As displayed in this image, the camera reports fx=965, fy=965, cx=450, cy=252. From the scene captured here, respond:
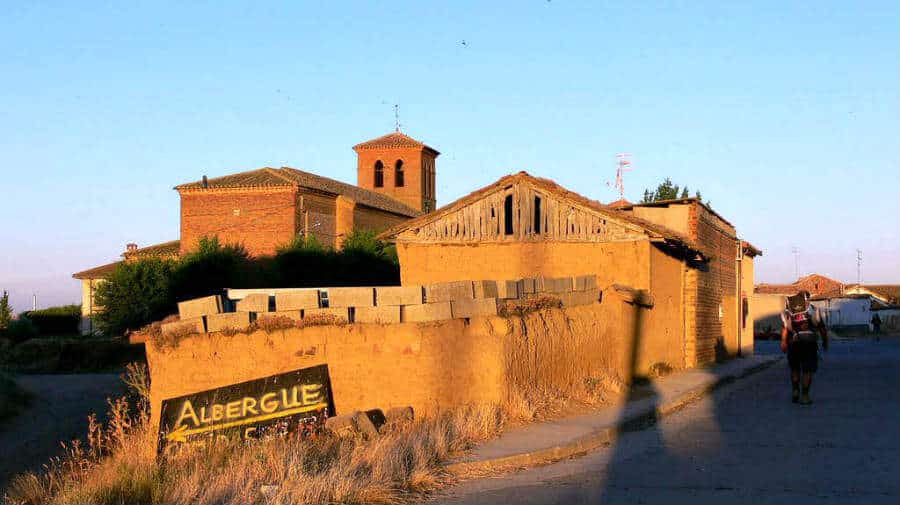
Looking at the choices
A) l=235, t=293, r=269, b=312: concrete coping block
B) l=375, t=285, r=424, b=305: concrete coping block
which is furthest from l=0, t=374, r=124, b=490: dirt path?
l=375, t=285, r=424, b=305: concrete coping block

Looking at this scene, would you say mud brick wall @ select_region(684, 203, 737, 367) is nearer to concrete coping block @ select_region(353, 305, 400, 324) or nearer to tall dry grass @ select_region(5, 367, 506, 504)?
concrete coping block @ select_region(353, 305, 400, 324)

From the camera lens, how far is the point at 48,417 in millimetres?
27109

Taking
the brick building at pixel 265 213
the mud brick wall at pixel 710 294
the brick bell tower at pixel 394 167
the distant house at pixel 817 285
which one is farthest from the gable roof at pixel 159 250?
the distant house at pixel 817 285

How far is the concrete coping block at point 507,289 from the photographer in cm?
1533

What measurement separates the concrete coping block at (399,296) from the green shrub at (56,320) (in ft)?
173

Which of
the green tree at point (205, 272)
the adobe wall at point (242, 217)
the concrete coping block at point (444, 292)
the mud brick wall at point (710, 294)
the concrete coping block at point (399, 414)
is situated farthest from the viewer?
the adobe wall at point (242, 217)

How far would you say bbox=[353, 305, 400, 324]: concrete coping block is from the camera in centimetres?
1409

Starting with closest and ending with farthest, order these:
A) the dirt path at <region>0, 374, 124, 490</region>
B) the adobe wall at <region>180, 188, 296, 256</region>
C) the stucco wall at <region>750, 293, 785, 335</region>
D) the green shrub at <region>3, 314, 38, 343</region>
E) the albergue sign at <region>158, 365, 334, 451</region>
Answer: the albergue sign at <region>158, 365, 334, 451</region>
the dirt path at <region>0, 374, 124, 490</region>
the green shrub at <region>3, 314, 38, 343</region>
the adobe wall at <region>180, 188, 296, 256</region>
the stucco wall at <region>750, 293, 785, 335</region>

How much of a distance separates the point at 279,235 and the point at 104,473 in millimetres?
44280

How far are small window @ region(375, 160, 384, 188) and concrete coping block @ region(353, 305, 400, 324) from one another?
59351 millimetres

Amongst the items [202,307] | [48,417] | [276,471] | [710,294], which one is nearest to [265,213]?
[48,417]

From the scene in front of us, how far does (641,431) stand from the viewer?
14.0 meters

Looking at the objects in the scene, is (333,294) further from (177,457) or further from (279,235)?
(279,235)

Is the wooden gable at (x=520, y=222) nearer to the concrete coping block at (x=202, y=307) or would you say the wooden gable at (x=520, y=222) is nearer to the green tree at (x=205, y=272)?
the concrete coping block at (x=202, y=307)
